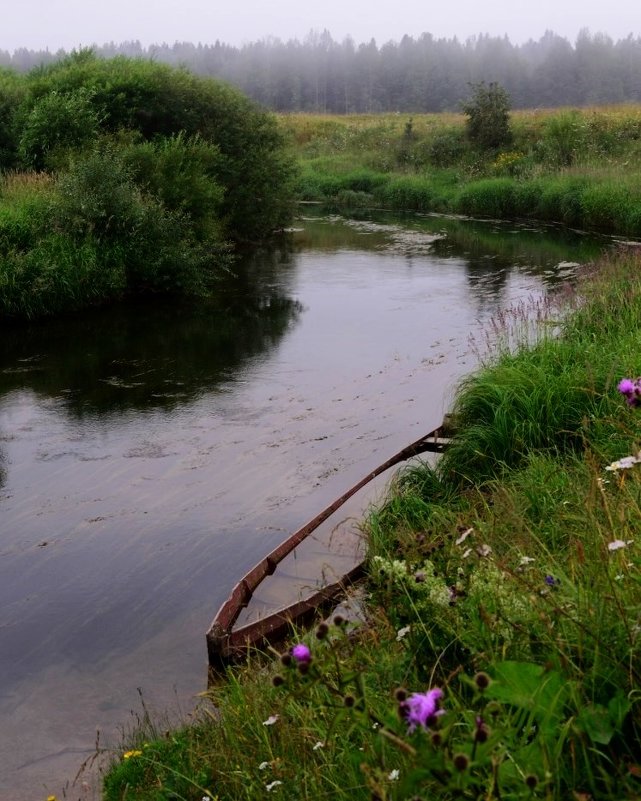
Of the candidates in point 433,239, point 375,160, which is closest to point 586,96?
point 375,160

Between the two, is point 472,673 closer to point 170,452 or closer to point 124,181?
point 170,452

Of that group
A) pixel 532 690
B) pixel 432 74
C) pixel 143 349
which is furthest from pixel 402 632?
pixel 432 74

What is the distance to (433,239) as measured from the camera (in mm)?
23328

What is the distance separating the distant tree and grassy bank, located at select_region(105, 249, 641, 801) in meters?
31.5

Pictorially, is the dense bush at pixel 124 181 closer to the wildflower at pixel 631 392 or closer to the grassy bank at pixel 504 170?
the grassy bank at pixel 504 170

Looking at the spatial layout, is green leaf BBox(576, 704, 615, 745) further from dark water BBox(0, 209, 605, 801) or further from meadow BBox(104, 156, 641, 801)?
dark water BBox(0, 209, 605, 801)

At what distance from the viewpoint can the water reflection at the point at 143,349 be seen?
420 inches

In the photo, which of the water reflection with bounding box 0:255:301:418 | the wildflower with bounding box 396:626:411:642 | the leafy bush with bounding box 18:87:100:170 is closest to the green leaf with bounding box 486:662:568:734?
the wildflower with bounding box 396:626:411:642

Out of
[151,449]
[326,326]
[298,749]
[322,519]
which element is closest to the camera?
[298,749]

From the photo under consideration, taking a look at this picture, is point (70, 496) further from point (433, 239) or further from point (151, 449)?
point (433, 239)

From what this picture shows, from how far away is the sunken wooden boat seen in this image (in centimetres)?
487

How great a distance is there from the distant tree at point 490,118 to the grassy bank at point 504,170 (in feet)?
1.62

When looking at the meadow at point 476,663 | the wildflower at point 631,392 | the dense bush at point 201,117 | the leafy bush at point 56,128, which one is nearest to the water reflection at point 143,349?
the meadow at point 476,663

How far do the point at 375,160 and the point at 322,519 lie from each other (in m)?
34.9
